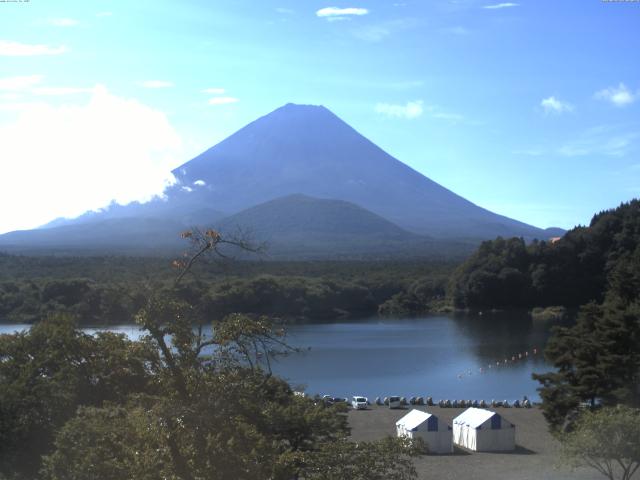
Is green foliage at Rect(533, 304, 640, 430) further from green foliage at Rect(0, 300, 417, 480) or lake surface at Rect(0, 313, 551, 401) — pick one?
green foliage at Rect(0, 300, 417, 480)

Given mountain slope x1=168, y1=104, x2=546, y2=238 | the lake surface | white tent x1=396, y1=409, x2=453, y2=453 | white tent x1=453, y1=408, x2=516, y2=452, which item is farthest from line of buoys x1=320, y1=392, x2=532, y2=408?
mountain slope x1=168, y1=104, x2=546, y2=238

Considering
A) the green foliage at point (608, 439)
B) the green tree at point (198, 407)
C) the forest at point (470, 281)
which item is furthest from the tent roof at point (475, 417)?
the forest at point (470, 281)

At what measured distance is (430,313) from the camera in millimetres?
39562

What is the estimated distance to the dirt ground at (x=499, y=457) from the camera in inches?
410

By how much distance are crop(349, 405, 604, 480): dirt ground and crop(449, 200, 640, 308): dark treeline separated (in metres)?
23.4

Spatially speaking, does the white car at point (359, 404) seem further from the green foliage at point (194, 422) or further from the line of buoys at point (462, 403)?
the green foliage at point (194, 422)

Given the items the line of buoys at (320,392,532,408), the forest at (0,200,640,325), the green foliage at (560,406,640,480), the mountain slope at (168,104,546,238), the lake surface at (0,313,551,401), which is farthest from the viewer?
the mountain slope at (168,104,546,238)

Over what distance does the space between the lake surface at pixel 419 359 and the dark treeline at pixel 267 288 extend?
1845 millimetres

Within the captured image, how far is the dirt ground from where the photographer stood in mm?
10422

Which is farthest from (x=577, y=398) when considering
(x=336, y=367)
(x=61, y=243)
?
(x=61, y=243)

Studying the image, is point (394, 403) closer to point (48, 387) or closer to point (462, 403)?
point (462, 403)

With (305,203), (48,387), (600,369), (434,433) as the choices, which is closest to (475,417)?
(434,433)

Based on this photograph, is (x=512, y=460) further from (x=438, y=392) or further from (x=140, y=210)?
(x=140, y=210)

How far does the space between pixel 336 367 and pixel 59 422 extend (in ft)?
54.9
